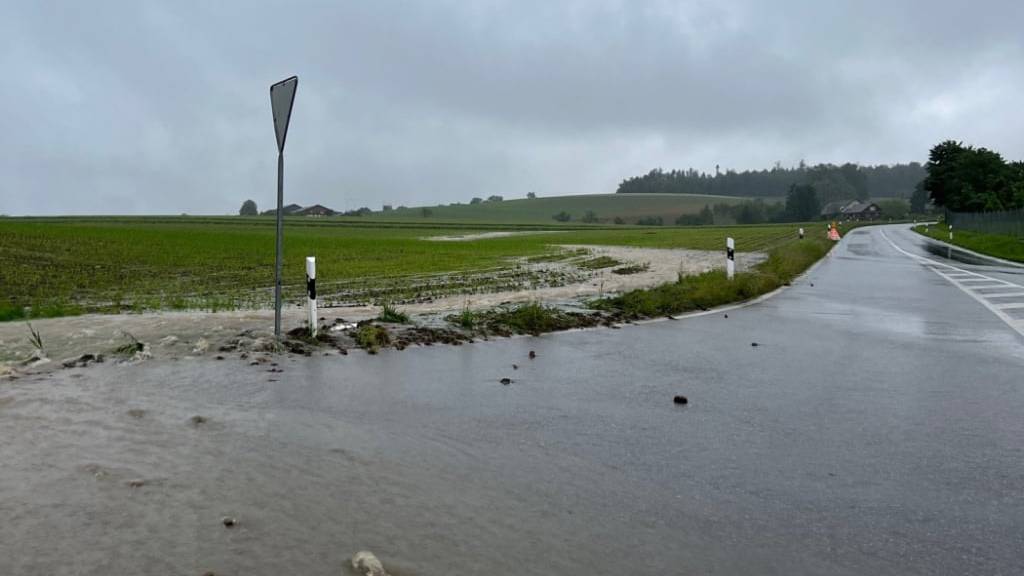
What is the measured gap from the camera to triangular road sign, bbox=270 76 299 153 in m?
9.47

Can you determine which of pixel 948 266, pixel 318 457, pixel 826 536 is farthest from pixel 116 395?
pixel 948 266

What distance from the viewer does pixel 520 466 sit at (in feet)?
16.4

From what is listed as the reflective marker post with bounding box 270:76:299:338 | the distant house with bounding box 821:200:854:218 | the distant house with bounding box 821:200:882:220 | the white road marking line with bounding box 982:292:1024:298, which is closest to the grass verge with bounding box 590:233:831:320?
the white road marking line with bounding box 982:292:1024:298

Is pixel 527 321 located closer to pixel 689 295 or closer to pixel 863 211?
pixel 689 295

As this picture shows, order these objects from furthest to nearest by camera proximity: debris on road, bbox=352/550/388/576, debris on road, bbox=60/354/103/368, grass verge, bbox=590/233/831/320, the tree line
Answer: the tree line < grass verge, bbox=590/233/831/320 < debris on road, bbox=60/354/103/368 < debris on road, bbox=352/550/388/576

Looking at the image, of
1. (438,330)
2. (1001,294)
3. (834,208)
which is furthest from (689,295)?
(834,208)

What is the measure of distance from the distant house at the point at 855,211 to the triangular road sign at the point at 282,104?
177601 millimetres

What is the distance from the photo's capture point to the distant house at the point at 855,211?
17500 centimetres

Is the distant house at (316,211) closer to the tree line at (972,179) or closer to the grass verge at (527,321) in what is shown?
the tree line at (972,179)

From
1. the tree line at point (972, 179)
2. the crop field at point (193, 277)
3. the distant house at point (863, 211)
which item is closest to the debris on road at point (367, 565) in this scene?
the crop field at point (193, 277)

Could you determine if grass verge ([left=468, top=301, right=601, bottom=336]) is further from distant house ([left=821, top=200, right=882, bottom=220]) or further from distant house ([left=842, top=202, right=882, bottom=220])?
distant house ([left=842, top=202, right=882, bottom=220])

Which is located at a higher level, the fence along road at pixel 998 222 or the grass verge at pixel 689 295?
the fence along road at pixel 998 222

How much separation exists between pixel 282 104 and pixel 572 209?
146093mm

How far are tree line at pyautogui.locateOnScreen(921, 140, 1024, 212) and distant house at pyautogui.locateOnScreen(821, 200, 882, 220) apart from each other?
66.6 m
